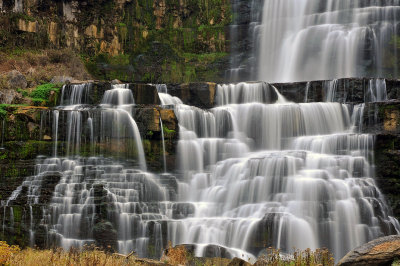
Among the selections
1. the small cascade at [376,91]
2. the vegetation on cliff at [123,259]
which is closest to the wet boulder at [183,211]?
the vegetation on cliff at [123,259]

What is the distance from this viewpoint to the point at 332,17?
1362 inches

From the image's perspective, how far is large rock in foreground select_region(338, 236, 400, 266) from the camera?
29.6 feet

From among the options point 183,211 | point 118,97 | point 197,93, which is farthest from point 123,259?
point 197,93

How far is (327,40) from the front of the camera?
32.9m

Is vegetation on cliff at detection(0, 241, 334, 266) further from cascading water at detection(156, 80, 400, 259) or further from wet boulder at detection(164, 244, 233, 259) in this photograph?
cascading water at detection(156, 80, 400, 259)

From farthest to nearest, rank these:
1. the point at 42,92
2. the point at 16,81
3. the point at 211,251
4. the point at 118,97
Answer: the point at 16,81
the point at 42,92
the point at 118,97
the point at 211,251

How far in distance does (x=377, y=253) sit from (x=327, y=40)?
86.3 feet

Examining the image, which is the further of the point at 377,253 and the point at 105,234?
the point at 105,234

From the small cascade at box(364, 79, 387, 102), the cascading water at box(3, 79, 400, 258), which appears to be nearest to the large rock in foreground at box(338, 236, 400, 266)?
the cascading water at box(3, 79, 400, 258)

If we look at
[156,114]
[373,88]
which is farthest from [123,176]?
[373,88]

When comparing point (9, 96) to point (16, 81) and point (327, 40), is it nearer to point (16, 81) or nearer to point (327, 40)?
point (16, 81)

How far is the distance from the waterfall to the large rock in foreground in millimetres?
24006

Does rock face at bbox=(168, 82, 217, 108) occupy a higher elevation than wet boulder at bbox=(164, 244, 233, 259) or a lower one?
higher

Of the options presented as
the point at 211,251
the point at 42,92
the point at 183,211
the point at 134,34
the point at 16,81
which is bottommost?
the point at 211,251
